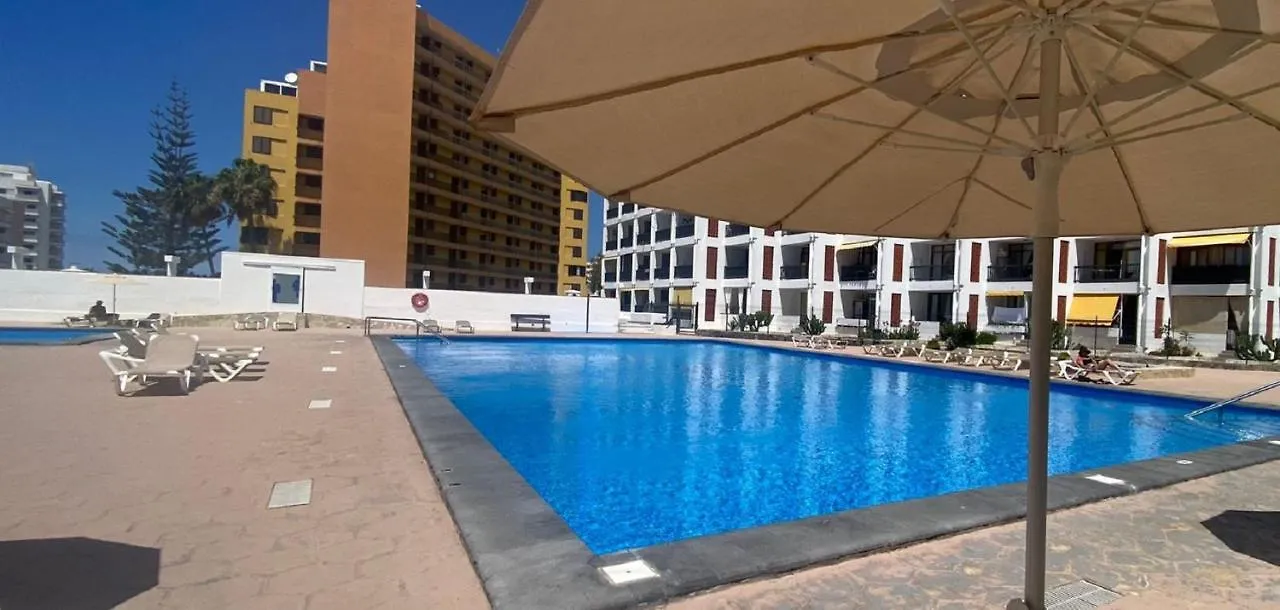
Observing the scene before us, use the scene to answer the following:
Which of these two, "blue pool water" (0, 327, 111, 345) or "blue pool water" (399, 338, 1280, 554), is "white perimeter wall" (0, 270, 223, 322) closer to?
"blue pool water" (0, 327, 111, 345)

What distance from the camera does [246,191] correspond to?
2062 inches

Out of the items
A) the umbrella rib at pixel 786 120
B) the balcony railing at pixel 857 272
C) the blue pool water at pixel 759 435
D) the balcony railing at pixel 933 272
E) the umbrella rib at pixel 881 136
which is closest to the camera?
the umbrella rib at pixel 786 120

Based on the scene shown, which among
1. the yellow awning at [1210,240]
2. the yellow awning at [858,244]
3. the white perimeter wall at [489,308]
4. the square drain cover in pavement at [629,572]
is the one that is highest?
the yellow awning at [858,244]

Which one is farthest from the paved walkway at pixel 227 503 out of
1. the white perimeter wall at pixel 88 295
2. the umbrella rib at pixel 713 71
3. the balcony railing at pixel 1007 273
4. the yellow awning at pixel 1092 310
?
the balcony railing at pixel 1007 273

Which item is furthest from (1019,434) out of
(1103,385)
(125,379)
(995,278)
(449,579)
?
(995,278)

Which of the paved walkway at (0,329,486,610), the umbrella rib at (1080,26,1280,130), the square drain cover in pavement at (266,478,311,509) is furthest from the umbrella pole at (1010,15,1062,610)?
the square drain cover in pavement at (266,478,311,509)

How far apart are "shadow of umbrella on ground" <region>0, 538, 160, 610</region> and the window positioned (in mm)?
61303

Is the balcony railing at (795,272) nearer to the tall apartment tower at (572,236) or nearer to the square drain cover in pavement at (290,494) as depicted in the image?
the square drain cover in pavement at (290,494)

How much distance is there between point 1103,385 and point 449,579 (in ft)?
50.5

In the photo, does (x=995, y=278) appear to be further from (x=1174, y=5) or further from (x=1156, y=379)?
(x=1174, y=5)

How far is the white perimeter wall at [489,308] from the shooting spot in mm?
27719

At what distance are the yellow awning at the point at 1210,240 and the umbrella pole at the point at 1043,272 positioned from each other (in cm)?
3098

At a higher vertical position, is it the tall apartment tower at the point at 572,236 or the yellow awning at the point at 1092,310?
the tall apartment tower at the point at 572,236

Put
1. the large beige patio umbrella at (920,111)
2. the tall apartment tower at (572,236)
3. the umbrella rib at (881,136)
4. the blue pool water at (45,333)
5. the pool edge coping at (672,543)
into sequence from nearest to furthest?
the large beige patio umbrella at (920,111), the umbrella rib at (881,136), the pool edge coping at (672,543), the blue pool water at (45,333), the tall apartment tower at (572,236)
